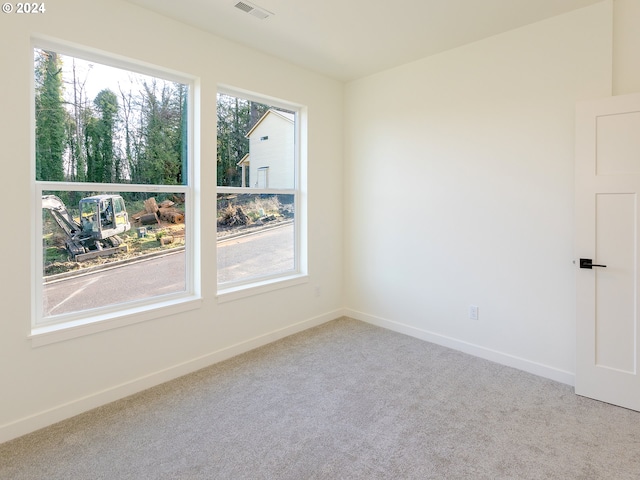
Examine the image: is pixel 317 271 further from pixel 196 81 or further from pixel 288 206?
pixel 196 81

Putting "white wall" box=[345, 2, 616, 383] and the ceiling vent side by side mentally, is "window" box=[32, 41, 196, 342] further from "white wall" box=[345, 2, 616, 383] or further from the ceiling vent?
"white wall" box=[345, 2, 616, 383]

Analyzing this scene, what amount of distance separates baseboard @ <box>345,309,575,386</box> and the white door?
22 cm

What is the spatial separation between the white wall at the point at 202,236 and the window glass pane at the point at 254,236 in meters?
0.21

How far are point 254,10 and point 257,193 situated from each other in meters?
1.56

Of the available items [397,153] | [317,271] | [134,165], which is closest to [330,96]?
[397,153]

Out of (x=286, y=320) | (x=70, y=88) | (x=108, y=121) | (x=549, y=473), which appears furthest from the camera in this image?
(x=286, y=320)

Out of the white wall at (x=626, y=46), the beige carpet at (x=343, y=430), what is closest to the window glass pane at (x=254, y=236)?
the beige carpet at (x=343, y=430)

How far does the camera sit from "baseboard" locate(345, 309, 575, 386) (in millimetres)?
2771

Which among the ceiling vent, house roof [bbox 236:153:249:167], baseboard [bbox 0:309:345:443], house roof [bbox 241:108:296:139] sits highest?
the ceiling vent

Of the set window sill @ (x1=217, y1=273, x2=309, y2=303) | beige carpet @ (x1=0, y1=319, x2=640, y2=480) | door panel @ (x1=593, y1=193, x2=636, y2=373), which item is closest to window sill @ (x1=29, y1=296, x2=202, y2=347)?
window sill @ (x1=217, y1=273, x2=309, y2=303)

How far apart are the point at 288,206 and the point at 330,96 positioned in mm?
1380

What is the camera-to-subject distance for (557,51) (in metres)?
2.69

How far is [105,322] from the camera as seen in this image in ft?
8.01

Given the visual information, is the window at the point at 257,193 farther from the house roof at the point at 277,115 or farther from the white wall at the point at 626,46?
the white wall at the point at 626,46
